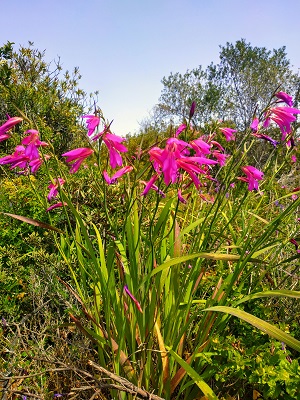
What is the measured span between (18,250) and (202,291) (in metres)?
1.43

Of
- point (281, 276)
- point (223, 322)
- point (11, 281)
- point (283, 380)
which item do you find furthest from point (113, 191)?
point (283, 380)

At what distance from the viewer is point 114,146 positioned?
4.54ft

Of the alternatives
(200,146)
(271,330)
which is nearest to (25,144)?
(200,146)

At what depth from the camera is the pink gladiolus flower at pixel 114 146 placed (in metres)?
1.34

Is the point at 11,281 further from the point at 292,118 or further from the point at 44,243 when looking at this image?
the point at 292,118

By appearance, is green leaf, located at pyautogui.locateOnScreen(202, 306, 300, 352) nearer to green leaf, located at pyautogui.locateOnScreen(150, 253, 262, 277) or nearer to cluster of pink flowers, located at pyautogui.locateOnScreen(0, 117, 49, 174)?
green leaf, located at pyautogui.locateOnScreen(150, 253, 262, 277)

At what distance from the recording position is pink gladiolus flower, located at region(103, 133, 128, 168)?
134 cm

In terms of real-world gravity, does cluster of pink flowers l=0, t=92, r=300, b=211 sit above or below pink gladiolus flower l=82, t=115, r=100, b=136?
below

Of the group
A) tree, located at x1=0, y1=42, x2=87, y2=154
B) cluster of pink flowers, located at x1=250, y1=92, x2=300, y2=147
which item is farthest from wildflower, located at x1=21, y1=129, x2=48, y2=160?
tree, located at x1=0, y1=42, x2=87, y2=154

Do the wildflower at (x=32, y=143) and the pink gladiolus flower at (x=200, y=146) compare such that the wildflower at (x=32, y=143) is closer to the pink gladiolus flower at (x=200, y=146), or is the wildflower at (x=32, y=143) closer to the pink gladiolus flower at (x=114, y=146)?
the pink gladiolus flower at (x=114, y=146)

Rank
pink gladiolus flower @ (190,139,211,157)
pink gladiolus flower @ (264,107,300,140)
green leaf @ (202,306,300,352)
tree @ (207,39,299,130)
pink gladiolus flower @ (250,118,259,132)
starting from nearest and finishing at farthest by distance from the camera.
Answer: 1. green leaf @ (202,306,300,352)
2. pink gladiolus flower @ (190,139,211,157)
3. pink gladiolus flower @ (264,107,300,140)
4. pink gladiolus flower @ (250,118,259,132)
5. tree @ (207,39,299,130)

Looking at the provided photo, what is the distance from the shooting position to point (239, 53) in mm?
25062

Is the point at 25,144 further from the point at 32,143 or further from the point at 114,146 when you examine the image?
the point at 114,146

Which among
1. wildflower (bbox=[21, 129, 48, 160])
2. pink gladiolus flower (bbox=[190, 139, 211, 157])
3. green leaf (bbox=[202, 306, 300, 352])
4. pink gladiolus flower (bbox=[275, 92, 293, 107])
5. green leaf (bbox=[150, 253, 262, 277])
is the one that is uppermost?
pink gladiolus flower (bbox=[275, 92, 293, 107])
